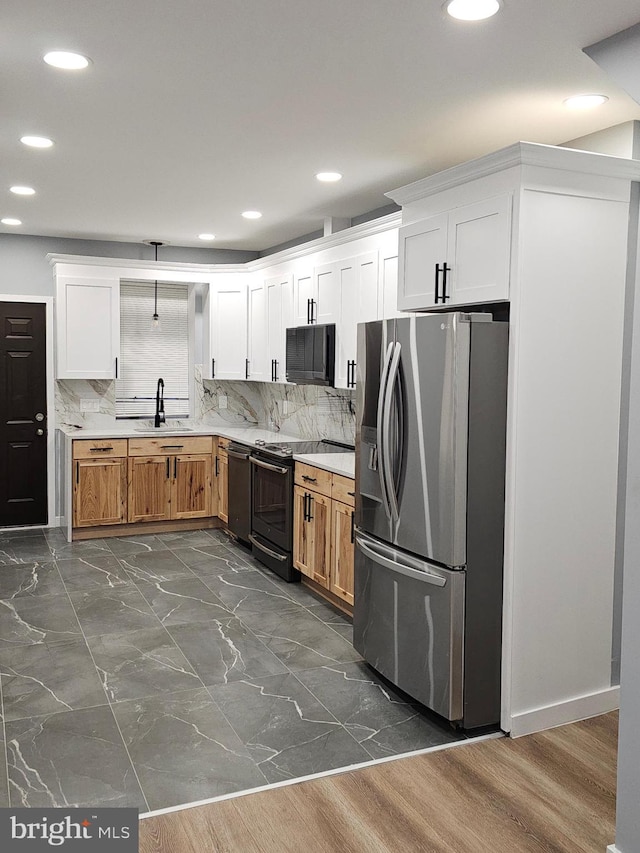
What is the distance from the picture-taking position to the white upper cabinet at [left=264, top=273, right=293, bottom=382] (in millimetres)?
5922

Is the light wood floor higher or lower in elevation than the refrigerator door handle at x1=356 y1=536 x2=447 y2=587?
lower

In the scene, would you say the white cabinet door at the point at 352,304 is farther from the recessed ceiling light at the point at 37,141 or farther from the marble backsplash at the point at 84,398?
the marble backsplash at the point at 84,398

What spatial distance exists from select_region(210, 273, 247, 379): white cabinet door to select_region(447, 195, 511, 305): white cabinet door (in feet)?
12.4

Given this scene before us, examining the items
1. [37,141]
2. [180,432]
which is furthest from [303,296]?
[37,141]

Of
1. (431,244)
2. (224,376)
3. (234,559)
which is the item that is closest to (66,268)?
(224,376)

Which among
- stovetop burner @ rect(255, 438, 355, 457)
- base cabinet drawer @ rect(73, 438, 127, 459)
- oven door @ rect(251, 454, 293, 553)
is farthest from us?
base cabinet drawer @ rect(73, 438, 127, 459)

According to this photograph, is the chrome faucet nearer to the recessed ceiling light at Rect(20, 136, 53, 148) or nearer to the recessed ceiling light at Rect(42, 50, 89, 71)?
the recessed ceiling light at Rect(20, 136, 53, 148)

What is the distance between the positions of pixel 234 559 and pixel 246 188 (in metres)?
2.73

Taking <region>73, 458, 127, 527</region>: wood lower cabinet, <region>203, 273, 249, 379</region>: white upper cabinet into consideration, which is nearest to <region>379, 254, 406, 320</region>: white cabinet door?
<region>203, 273, 249, 379</region>: white upper cabinet

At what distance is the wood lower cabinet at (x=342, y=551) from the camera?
14.2ft

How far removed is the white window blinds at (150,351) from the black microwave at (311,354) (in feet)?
6.30

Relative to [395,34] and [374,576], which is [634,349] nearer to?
[395,34]

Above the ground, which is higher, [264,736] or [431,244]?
[431,244]

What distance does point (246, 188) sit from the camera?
469cm
